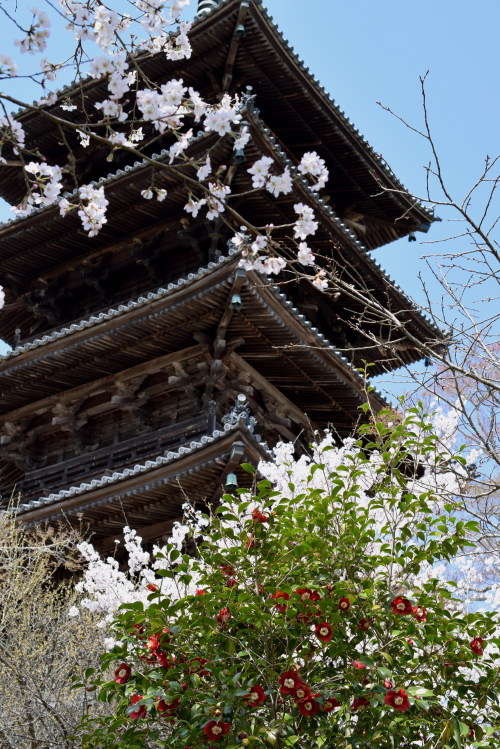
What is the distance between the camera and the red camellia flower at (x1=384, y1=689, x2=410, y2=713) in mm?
4328

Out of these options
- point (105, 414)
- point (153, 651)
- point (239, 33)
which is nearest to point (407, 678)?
point (153, 651)

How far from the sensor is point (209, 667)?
4.86 m

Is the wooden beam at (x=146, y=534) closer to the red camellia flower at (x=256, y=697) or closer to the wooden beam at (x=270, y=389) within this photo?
the wooden beam at (x=270, y=389)

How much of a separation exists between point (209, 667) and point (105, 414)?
8.26 meters

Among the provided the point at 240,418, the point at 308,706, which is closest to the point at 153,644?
the point at 308,706

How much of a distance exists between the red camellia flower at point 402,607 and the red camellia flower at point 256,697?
36.5 inches

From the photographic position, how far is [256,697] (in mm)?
4500

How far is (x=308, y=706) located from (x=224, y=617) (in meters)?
0.84

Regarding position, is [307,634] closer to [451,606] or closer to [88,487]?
[451,606]

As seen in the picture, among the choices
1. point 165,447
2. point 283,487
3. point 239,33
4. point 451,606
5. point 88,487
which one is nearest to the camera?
point 451,606

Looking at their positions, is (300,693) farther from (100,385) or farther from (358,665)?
(100,385)

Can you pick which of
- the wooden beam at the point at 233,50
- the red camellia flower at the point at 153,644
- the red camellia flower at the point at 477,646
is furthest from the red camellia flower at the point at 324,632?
the wooden beam at the point at 233,50

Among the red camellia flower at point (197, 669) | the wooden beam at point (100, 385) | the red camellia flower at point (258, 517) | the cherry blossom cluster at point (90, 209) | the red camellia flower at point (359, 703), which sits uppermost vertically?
the wooden beam at point (100, 385)

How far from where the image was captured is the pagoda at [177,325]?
1028cm
